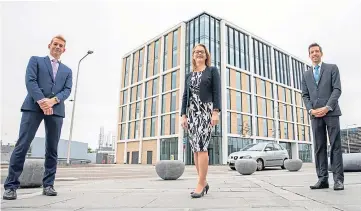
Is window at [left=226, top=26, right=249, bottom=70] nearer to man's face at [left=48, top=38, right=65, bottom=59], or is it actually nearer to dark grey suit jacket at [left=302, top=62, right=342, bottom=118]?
dark grey suit jacket at [left=302, top=62, right=342, bottom=118]

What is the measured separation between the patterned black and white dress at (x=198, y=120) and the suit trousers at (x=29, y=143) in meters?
1.78

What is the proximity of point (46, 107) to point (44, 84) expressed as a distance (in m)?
0.39

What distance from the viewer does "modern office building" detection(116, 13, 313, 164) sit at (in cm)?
3669

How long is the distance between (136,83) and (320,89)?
43.6 meters

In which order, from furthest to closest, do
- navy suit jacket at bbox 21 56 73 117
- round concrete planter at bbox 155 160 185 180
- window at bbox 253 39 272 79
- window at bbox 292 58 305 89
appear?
window at bbox 292 58 305 89
window at bbox 253 39 272 79
round concrete planter at bbox 155 160 185 180
navy suit jacket at bbox 21 56 73 117

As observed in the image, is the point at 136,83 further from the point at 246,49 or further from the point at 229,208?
the point at 229,208

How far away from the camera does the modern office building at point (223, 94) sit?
3669 centimetres

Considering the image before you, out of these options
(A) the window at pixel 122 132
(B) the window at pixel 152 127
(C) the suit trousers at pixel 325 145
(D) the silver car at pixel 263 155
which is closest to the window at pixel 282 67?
(B) the window at pixel 152 127

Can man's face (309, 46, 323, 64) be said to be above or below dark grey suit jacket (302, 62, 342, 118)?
above

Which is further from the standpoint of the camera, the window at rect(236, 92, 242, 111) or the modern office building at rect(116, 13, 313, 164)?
the window at rect(236, 92, 242, 111)

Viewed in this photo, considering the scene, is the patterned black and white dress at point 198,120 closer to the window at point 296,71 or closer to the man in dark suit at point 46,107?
the man in dark suit at point 46,107

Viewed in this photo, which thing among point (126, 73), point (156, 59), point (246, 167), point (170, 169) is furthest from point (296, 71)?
point (170, 169)

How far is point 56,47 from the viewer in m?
3.63

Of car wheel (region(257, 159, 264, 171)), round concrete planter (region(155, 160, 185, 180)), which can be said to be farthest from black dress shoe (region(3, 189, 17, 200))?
car wheel (region(257, 159, 264, 171))
